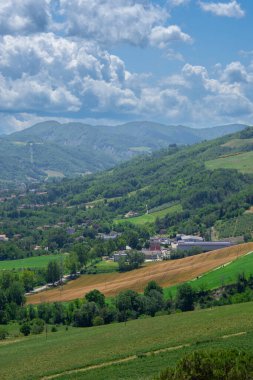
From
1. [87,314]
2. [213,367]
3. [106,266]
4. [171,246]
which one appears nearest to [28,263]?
[106,266]

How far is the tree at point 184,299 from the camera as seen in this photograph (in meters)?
80.7

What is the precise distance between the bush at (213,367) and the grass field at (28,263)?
115221 mm

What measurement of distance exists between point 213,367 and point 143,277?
A: 79.7m

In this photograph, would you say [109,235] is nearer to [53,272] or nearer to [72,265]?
[72,265]

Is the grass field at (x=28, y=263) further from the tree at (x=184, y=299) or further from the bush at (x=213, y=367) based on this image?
the bush at (x=213, y=367)

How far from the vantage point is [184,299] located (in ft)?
266

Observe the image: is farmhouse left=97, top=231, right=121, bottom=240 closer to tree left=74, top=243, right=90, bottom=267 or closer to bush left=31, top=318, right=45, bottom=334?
tree left=74, top=243, right=90, bottom=267

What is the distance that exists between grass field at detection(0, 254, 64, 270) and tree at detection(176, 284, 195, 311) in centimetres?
6338

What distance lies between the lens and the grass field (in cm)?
14475

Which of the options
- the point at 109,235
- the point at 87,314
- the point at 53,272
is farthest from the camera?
the point at 109,235

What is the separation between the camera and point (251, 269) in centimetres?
9225

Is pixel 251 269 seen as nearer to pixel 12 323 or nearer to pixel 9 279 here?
pixel 12 323

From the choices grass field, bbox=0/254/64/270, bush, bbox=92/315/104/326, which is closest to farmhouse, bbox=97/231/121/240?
grass field, bbox=0/254/64/270

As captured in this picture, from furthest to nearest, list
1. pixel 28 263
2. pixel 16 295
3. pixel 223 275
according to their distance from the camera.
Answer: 1. pixel 28 263
2. pixel 16 295
3. pixel 223 275
